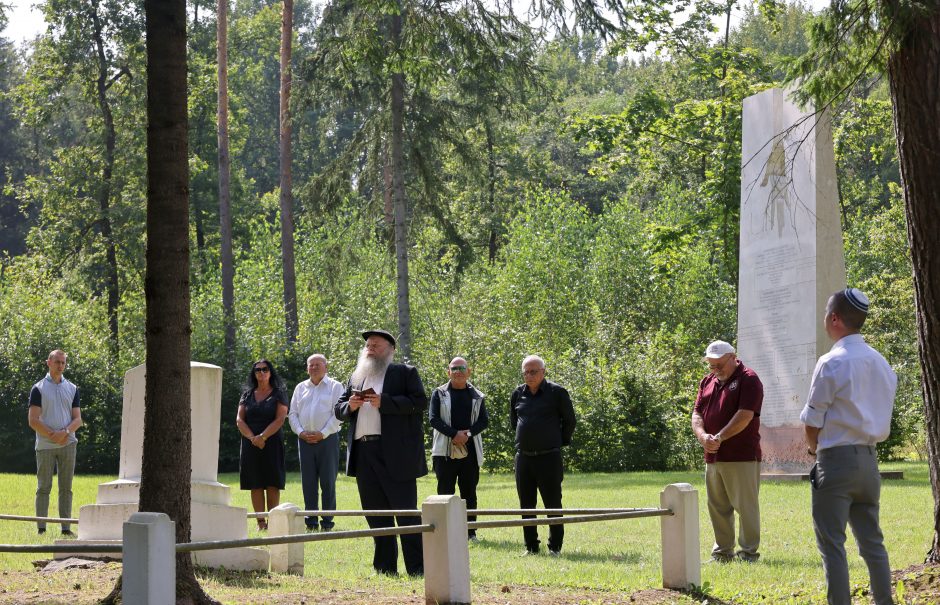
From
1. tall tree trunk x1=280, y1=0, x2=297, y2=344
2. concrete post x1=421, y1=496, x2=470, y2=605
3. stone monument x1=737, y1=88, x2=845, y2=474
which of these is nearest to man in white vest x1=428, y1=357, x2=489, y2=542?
concrete post x1=421, y1=496, x2=470, y2=605

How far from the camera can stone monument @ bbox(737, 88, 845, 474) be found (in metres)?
19.3

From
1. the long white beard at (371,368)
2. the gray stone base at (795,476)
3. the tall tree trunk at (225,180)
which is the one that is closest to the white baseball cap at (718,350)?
the long white beard at (371,368)

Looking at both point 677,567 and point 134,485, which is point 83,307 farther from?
point 677,567

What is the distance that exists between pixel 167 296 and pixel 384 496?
3.45m

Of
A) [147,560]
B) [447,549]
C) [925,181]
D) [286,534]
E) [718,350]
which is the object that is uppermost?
[925,181]

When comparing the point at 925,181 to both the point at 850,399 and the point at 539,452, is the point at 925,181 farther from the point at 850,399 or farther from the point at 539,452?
the point at 539,452

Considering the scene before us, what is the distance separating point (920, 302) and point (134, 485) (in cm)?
683

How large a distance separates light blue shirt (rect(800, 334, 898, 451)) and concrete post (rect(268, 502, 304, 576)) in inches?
198

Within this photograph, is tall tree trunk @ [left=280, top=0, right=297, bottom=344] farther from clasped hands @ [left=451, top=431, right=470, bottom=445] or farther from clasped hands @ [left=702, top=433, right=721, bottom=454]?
clasped hands @ [left=702, top=433, right=721, bottom=454]

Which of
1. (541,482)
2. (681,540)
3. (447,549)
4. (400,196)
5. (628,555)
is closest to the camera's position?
(447,549)

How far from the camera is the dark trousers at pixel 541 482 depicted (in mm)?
11930

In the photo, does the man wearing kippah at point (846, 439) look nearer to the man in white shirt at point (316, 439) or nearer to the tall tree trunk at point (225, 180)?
the man in white shirt at point (316, 439)

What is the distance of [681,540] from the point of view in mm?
8938

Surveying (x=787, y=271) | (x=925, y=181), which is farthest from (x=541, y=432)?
(x=787, y=271)
